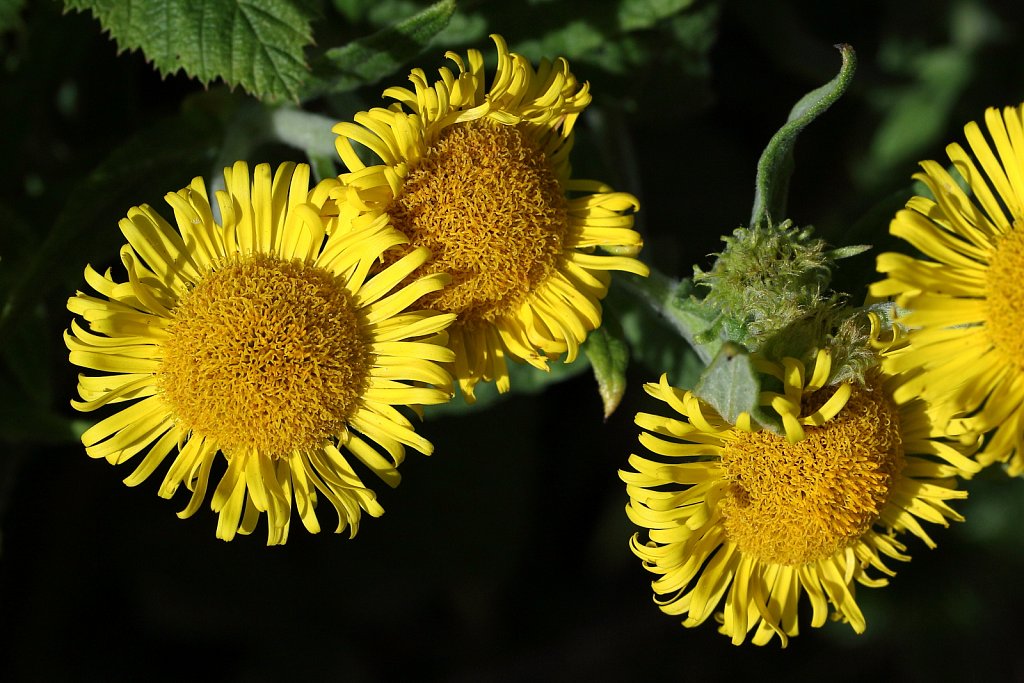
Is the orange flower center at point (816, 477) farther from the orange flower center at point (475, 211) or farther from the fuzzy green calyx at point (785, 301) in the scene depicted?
the orange flower center at point (475, 211)

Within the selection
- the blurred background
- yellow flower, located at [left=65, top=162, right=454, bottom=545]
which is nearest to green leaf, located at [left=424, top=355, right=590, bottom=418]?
the blurred background

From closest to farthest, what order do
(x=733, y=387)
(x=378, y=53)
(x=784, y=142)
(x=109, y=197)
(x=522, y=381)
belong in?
1. (x=733, y=387)
2. (x=784, y=142)
3. (x=378, y=53)
4. (x=109, y=197)
5. (x=522, y=381)

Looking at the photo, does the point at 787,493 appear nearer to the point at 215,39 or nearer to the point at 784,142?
the point at 784,142

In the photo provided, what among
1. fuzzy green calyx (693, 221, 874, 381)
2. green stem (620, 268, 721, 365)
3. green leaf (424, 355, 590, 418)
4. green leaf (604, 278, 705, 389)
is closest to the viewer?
fuzzy green calyx (693, 221, 874, 381)

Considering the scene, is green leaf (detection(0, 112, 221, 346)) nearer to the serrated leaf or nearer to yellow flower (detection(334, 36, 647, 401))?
yellow flower (detection(334, 36, 647, 401))

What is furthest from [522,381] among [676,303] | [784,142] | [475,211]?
[784,142]

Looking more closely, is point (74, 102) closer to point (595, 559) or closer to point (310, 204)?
point (310, 204)
